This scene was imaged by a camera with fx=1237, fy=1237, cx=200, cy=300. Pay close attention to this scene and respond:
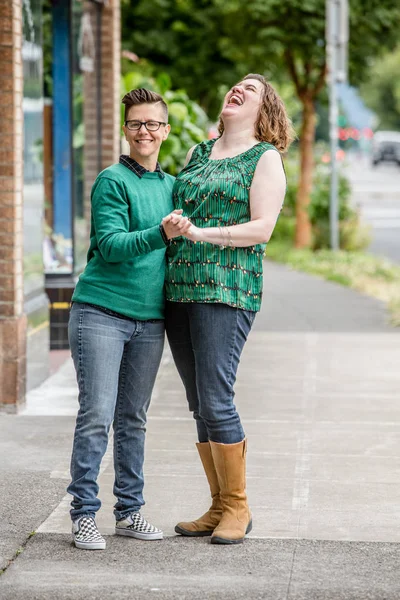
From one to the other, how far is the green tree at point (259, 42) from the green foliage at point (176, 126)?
6569 mm

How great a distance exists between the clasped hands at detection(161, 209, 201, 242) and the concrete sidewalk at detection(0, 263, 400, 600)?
1.23m

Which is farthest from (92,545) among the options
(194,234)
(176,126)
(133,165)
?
(176,126)

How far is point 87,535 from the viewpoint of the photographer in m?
4.78

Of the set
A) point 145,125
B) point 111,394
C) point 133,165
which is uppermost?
point 145,125

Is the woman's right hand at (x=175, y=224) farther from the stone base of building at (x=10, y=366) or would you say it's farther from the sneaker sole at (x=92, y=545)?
the stone base of building at (x=10, y=366)

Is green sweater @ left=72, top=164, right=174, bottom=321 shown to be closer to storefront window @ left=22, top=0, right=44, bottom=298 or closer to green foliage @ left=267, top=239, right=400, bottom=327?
storefront window @ left=22, top=0, right=44, bottom=298

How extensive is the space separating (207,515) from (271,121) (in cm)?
161

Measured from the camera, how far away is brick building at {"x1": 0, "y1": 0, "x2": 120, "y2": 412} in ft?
24.6

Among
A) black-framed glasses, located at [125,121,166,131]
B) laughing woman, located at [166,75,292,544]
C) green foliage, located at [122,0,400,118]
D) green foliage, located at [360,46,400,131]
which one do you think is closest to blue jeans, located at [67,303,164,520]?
laughing woman, located at [166,75,292,544]

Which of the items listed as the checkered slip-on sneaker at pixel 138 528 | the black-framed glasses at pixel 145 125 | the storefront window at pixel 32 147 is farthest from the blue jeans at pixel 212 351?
the storefront window at pixel 32 147

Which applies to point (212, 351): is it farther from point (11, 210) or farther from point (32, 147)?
point (32, 147)

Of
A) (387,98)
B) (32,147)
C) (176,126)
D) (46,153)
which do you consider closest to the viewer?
(32,147)

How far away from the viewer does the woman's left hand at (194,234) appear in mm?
4461

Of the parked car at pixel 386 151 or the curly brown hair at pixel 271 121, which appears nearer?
the curly brown hair at pixel 271 121
